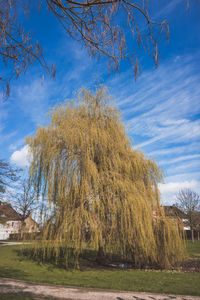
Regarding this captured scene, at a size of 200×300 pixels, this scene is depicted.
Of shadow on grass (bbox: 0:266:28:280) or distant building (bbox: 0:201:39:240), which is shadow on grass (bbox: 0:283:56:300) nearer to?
shadow on grass (bbox: 0:266:28:280)

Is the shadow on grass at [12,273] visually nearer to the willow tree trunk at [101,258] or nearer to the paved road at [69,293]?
the paved road at [69,293]

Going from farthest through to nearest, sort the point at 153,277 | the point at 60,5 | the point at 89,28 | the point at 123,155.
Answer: the point at 123,155 → the point at 153,277 → the point at 89,28 → the point at 60,5

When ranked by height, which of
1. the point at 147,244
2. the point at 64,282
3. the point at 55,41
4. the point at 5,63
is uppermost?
the point at 55,41

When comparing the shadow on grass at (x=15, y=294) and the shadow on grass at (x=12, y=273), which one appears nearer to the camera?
the shadow on grass at (x=15, y=294)

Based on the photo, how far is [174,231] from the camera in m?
7.91

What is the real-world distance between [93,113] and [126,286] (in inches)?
272

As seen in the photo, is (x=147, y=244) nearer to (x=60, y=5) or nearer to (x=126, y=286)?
(x=126, y=286)

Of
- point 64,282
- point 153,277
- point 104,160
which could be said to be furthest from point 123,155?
point 64,282

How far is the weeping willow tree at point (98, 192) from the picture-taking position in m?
7.23

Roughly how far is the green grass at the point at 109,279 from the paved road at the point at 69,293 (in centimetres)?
40

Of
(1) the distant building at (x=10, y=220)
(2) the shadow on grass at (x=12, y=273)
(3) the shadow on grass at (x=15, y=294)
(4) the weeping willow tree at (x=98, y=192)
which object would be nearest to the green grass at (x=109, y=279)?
(2) the shadow on grass at (x=12, y=273)

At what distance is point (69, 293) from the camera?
196 inches

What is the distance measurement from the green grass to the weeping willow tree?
2.08 ft

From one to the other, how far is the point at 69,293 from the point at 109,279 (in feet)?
5.97
